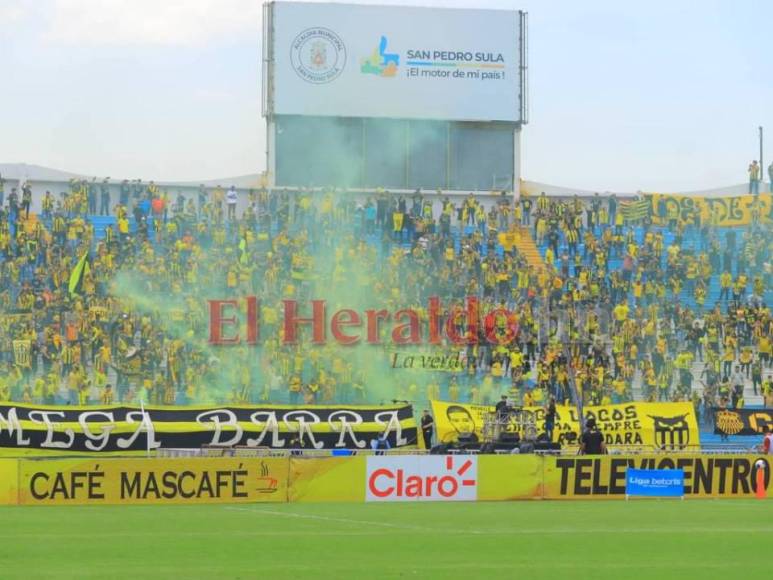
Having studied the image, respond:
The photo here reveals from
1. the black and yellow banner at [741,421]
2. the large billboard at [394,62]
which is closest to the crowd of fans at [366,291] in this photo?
the black and yellow banner at [741,421]

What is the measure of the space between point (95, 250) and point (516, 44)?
2001cm

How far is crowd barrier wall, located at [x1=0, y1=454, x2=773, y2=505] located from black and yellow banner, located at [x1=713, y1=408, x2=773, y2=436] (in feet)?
30.4

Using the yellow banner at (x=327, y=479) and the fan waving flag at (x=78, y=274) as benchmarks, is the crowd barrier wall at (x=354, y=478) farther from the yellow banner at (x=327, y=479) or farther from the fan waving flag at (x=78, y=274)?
the fan waving flag at (x=78, y=274)

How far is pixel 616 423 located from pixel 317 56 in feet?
73.8

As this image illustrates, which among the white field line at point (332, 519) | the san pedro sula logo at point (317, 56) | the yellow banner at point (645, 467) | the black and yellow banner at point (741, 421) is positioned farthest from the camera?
the san pedro sula logo at point (317, 56)

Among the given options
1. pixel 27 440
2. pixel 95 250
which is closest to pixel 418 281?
pixel 95 250

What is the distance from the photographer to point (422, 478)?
92.2 ft

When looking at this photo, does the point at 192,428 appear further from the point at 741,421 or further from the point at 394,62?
the point at 394,62

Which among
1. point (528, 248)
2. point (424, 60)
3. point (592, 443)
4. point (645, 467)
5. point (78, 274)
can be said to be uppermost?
point (424, 60)

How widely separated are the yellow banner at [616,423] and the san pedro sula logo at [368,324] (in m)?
5.27

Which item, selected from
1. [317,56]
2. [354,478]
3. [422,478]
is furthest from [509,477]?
[317,56]

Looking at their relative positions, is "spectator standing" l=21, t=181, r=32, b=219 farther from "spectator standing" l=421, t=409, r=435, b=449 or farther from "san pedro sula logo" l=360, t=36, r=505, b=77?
"spectator standing" l=421, t=409, r=435, b=449

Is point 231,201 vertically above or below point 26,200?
above

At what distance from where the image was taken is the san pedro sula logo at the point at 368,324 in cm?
4225
